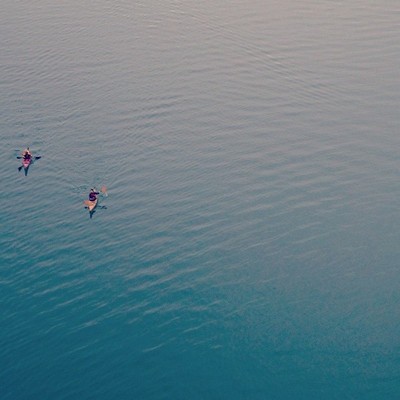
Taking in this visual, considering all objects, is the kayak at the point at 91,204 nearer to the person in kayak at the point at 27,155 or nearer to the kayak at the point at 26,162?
the kayak at the point at 26,162

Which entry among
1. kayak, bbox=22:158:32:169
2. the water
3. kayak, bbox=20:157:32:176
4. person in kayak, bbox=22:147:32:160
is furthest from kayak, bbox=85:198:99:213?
person in kayak, bbox=22:147:32:160

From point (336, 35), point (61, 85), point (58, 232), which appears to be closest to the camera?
point (58, 232)

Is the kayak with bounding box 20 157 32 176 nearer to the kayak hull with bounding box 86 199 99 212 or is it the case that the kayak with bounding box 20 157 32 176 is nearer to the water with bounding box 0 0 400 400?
the water with bounding box 0 0 400 400

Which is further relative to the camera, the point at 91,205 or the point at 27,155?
the point at 27,155

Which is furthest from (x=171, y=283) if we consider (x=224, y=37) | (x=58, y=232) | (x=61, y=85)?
(x=224, y=37)

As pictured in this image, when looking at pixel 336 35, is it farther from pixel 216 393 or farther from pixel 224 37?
pixel 216 393

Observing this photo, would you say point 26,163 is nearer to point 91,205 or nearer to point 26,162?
point 26,162

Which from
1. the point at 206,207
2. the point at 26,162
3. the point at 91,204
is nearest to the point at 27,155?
the point at 26,162

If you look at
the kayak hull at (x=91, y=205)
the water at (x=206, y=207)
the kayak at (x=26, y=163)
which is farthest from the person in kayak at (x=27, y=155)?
the kayak hull at (x=91, y=205)
